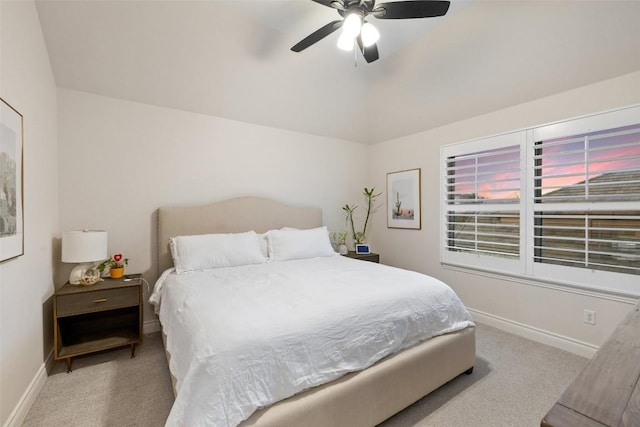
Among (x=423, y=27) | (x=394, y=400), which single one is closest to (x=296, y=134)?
(x=423, y=27)

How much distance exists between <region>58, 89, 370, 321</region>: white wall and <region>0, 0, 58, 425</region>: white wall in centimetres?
20

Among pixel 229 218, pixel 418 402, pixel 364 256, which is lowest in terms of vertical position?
pixel 418 402

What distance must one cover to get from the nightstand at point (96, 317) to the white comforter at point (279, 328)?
13.3 inches

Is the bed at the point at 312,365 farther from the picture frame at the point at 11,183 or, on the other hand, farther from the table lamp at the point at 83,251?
the picture frame at the point at 11,183

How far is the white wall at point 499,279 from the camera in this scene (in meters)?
2.47

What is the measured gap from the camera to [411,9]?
1.96 m

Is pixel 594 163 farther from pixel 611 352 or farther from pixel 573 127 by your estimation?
pixel 611 352

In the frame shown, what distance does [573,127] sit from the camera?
2.61 m

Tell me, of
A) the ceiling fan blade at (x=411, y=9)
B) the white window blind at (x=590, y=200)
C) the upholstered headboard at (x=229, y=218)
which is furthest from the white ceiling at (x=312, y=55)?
the upholstered headboard at (x=229, y=218)

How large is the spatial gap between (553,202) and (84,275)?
4285 millimetres

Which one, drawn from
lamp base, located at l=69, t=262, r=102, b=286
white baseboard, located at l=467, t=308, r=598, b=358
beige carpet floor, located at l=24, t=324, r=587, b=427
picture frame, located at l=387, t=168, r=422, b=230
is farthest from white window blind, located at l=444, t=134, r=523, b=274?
lamp base, located at l=69, t=262, r=102, b=286

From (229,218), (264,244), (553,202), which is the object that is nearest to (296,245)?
(264,244)

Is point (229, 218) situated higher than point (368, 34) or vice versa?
point (368, 34)

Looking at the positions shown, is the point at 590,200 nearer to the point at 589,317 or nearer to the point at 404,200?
the point at 589,317
